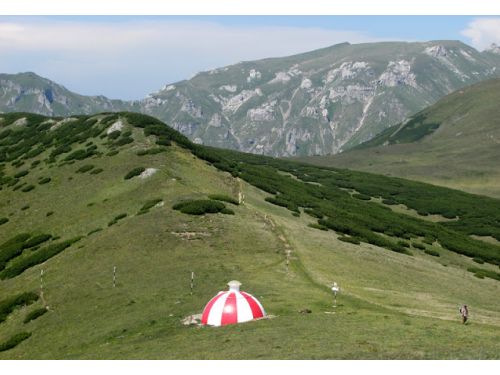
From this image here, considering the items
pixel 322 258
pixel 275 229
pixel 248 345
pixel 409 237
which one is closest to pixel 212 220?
pixel 275 229

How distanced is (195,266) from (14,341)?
46.0 ft

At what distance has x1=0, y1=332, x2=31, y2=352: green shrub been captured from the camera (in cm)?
3716

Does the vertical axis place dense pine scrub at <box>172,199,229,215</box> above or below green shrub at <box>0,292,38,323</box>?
above

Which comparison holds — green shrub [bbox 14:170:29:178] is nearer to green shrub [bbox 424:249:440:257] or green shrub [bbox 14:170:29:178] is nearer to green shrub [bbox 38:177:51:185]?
green shrub [bbox 38:177:51:185]

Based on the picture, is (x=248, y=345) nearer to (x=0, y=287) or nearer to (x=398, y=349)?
(x=398, y=349)

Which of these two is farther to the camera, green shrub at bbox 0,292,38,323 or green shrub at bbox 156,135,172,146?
green shrub at bbox 156,135,172,146

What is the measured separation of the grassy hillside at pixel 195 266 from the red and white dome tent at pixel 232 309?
3.49 feet

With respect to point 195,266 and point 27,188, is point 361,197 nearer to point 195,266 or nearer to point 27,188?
point 27,188

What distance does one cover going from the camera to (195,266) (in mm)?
45531

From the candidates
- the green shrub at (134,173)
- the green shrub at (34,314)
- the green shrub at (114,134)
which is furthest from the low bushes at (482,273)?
the green shrub at (114,134)

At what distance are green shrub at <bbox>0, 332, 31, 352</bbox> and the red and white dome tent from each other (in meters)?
13.4

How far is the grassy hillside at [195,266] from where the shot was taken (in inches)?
1149

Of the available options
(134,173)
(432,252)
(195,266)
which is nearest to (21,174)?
(134,173)

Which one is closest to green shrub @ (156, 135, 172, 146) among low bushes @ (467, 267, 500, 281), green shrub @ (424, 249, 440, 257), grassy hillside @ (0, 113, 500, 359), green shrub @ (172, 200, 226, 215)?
grassy hillside @ (0, 113, 500, 359)
